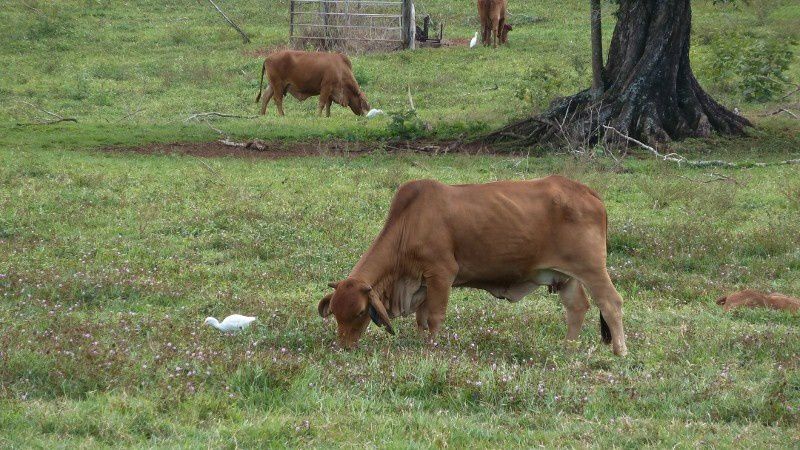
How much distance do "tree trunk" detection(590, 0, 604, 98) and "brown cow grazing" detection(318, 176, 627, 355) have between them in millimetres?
11204

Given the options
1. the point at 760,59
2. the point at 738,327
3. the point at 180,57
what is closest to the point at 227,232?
the point at 738,327

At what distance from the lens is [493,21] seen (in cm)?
3159

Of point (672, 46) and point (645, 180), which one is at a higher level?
point (672, 46)

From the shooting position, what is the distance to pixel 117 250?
1214 centimetres

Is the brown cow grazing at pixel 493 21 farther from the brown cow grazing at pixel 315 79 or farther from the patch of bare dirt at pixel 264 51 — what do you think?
the brown cow grazing at pixel 315 79

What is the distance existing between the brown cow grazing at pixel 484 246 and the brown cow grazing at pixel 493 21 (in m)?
22.6

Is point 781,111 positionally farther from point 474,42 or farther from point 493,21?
point 474,42

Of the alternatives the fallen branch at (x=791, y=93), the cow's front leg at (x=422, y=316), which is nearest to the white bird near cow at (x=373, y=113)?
the fallen branch at (x=791, y=93)

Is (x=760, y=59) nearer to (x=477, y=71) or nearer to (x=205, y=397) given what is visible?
(x=477, y=71)

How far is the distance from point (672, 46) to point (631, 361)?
13135 mm

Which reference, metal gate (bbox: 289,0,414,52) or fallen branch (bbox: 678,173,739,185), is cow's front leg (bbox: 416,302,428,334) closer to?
fallen branch (bbox: 678,173,739,185)

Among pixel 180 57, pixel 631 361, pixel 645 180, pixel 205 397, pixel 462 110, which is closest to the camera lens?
pixel 205 397

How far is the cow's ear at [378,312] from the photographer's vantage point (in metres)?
8.59

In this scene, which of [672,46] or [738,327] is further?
[672,46]
